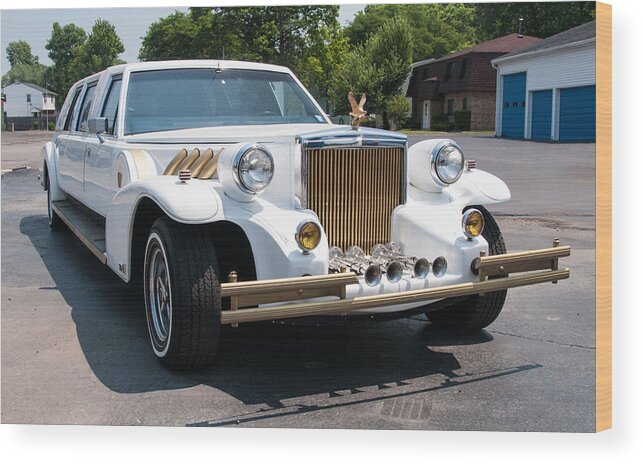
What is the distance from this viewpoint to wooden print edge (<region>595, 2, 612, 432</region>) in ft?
14.2

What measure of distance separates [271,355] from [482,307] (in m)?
1.30

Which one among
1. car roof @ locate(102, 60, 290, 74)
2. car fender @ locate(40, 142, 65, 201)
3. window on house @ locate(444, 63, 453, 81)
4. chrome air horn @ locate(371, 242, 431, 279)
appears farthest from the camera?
car fender @ locate(40, 142, 65, 201)

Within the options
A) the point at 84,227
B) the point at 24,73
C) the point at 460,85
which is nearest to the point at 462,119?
the point at 460,85

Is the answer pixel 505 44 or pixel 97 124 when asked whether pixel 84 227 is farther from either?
pixel 505 44

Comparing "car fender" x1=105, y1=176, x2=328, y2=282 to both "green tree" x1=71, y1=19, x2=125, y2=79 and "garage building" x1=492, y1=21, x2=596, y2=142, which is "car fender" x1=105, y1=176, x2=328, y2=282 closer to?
"green tree" x1=71, y1=19, x2=125, y2=79

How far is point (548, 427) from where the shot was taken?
3.88 metres

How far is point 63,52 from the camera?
5055 millimetres

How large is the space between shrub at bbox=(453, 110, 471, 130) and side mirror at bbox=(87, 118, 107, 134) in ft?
7.13

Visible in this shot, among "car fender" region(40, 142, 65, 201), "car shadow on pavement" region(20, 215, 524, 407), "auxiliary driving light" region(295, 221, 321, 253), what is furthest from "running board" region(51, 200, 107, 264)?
"auxiliary driving light" region(295, 221, 321, 253)

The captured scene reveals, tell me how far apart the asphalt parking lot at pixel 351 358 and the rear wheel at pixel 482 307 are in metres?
0.09

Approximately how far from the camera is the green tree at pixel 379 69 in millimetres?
4832

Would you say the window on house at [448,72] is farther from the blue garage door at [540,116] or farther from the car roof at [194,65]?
the car roof at [194,65]

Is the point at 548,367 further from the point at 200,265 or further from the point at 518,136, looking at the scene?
the point at 200,265

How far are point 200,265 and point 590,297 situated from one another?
2.25 meters
